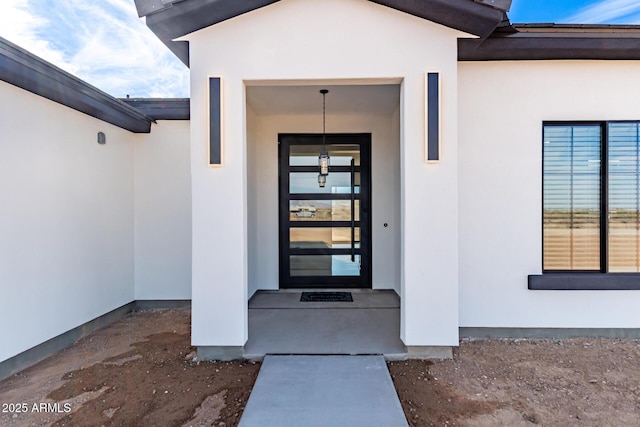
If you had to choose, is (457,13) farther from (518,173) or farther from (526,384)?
(526,384)

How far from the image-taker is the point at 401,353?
3197 mm

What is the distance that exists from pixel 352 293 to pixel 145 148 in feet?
12.7

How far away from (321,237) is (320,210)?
455 millimetres

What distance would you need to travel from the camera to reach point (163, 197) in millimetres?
4949

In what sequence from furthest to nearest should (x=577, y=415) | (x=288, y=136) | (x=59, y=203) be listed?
1. (x=288, y=136)
2. (x=59, y=203)
3. (x=577, y=415)

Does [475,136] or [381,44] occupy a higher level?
[381,44]

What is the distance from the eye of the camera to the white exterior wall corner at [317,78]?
124 inches

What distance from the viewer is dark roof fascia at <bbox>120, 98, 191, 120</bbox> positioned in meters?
4.83

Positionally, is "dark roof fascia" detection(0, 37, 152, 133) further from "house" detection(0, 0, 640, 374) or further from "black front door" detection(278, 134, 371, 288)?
"black front door" detection(278, 134, 371, 288)

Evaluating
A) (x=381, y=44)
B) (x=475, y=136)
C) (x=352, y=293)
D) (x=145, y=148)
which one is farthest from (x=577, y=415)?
(x=145, y=148)

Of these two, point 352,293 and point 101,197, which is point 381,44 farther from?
point 101,197

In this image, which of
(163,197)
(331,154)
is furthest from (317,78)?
(163,197)

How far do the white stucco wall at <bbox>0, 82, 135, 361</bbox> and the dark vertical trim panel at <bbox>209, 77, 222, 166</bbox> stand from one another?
1832 millimetres

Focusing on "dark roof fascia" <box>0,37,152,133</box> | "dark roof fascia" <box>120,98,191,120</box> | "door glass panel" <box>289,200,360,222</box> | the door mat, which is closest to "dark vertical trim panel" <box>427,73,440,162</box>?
"door glass panel" <box>289,200,360,222</box>
